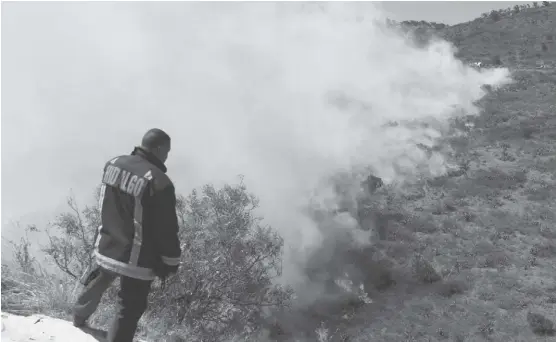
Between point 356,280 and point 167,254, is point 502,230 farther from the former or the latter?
point 167,254

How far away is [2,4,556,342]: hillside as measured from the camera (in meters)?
10.4

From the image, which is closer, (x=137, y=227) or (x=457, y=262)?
(x=137, y=227)

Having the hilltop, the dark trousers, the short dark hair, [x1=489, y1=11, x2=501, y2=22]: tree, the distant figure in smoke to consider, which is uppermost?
[x1=489, y1=11, x2=501, y2=22]: tree

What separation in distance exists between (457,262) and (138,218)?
12594 mm

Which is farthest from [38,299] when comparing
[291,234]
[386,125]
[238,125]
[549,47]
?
[549,47]

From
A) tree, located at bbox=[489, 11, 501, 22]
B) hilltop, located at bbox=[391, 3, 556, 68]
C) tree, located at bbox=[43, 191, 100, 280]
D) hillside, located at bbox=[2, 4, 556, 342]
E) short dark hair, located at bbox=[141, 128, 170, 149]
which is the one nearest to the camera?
short dark hair, located at bbox=[141, 128, 170, 149]

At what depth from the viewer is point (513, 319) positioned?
Answer: 35.8 ft

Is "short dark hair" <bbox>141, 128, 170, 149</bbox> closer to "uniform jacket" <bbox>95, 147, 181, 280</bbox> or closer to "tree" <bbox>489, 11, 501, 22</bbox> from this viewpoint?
"uniform jacket" <bbox>95, 147, 181, 280</bbox>

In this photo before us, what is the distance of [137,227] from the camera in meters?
2.57

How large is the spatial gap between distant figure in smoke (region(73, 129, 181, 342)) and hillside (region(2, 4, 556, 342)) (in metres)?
1.30

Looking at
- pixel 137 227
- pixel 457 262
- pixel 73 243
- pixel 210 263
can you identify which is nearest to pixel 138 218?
pixel 137 227

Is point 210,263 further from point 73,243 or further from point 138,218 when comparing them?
point 138,218

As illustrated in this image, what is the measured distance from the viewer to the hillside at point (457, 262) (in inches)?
411

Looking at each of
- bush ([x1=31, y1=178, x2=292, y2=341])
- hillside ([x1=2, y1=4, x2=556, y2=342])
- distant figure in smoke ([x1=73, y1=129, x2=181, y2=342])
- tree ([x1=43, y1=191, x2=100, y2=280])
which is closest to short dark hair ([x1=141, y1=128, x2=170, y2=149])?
distant figure in smoke ([x1=73, y1=129, x2=181, y2=342])
